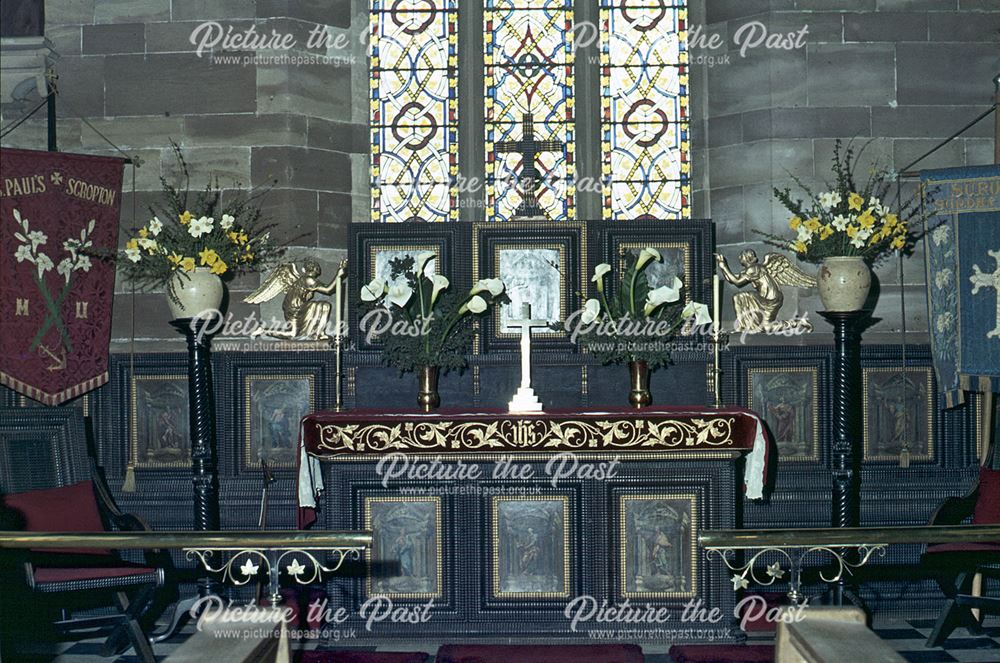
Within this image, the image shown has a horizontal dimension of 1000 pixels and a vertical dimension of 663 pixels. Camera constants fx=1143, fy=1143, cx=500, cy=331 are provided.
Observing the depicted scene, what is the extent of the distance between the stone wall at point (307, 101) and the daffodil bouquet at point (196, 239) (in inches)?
4.4

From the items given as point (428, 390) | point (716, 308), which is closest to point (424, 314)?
point (428, 390)

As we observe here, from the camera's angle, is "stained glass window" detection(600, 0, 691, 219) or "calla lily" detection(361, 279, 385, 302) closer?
"calla lily" detection(361, 279, 385, 302)

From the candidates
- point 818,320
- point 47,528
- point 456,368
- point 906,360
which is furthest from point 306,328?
point 906,360

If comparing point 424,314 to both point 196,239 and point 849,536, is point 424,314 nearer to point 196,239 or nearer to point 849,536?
point 196,239

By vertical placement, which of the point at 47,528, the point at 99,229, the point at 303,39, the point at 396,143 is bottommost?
the point at 47,528

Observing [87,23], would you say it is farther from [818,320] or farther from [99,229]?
[818,320]

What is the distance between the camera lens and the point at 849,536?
377cm

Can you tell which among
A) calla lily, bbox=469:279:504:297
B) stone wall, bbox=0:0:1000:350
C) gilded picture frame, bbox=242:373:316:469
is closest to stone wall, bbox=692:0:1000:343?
stone wall, bbox=0:0:1000:350

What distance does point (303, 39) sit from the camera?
7125 millimetres

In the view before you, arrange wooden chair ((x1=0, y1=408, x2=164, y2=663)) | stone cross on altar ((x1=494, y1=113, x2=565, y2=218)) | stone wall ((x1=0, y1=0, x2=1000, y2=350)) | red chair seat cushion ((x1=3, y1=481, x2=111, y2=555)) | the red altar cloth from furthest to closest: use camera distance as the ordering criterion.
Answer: stone wall ((x1=0, y1=0, x2=1000, y2=350))
stone cross on altar ((x1=494, y1=113, x2=565, y2=218))
red chair seat cushion ((x1=3, y1=481, x2=111, y2=555))
the red altar cloth
wooden chair ((x1=0, y1=408, x2=164, y2=663))

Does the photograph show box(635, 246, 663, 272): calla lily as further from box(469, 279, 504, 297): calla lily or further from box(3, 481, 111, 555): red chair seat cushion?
box(3, 481, 111, 555): red chair seat cushion

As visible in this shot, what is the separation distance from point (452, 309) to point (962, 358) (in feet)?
9.39

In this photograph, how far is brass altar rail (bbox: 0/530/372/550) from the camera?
3.80m

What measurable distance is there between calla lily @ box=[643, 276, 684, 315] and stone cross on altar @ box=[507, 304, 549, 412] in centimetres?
56
